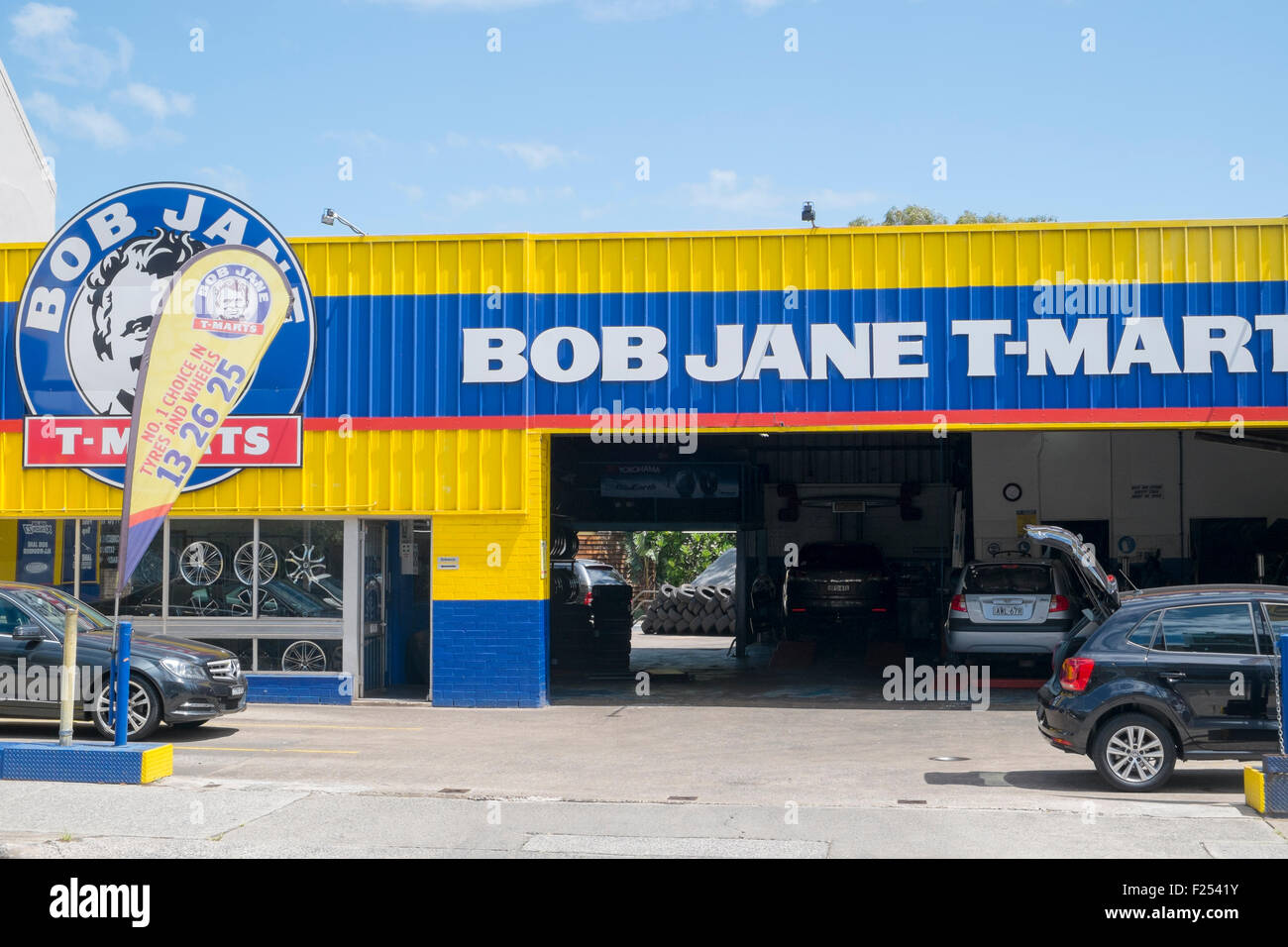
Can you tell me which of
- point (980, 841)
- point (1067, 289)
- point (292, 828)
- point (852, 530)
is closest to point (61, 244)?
point (292, 828)

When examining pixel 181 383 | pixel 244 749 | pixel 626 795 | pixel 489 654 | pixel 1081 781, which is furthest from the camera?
pixel 489 654

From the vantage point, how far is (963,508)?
24719 mm

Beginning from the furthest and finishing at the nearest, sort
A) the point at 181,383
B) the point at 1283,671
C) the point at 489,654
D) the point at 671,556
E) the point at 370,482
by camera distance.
Result: 1. the point at 671,556
2. the point at 370,482
3. the point at 489,654
4. the point at 181,383
5. the point at 1283,671

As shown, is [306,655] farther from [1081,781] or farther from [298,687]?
[1081,781]

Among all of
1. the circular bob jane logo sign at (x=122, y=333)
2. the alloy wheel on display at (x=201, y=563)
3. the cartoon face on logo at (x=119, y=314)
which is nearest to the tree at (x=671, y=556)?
the alloy wheel on display at (x=201, y=563)

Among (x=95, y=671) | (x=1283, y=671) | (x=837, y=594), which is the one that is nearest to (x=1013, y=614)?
(x=837, y=594)

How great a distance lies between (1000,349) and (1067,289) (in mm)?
1114

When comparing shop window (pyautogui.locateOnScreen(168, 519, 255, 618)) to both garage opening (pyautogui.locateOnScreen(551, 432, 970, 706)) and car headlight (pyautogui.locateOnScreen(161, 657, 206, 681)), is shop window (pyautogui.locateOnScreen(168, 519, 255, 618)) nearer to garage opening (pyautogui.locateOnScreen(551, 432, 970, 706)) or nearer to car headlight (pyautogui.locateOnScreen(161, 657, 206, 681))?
car headlight (pyautogui.locateOnScreen(161, 657, 206, 681))

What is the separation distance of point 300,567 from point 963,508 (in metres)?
13.1

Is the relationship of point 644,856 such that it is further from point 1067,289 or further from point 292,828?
point 1067,289

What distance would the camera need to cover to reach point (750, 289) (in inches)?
650

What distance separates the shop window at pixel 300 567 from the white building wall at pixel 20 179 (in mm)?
9829

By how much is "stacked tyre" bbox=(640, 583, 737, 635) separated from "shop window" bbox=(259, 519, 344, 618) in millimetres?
14579

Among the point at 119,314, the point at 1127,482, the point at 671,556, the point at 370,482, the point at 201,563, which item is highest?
the point at 119,314
